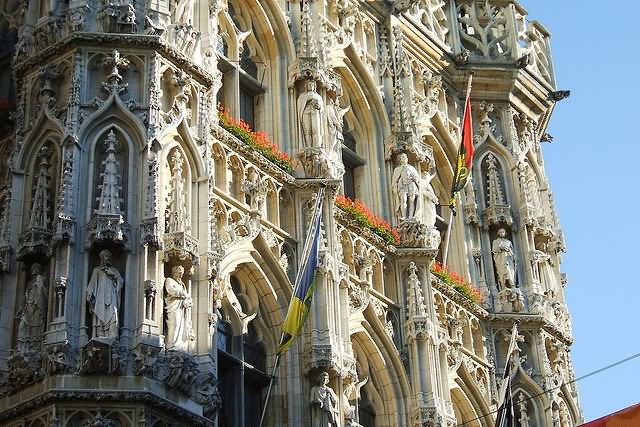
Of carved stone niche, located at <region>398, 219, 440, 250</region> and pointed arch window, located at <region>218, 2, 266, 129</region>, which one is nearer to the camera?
pointed arch window, located at <region>218, 2, 266, 129</region>

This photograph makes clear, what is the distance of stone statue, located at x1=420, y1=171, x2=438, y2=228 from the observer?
1121 inches

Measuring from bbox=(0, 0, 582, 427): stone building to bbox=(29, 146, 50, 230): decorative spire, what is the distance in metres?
0.03

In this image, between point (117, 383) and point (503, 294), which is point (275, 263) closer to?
point (117, 383)

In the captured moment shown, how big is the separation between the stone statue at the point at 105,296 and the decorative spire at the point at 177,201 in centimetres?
113

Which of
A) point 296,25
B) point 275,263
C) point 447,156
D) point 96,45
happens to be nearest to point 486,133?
point 447,156

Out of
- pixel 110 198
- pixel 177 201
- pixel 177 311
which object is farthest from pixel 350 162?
pixel 177 311

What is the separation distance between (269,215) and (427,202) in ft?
17.1

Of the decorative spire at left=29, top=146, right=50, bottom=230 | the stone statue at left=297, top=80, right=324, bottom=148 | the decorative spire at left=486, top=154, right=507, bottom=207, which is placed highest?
the decorative spire at left=486, top=154, right=507, bottom=207

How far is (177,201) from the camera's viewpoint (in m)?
21.1

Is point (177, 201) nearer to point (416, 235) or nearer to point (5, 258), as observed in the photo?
point (5, 258)

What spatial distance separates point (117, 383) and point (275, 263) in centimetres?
556

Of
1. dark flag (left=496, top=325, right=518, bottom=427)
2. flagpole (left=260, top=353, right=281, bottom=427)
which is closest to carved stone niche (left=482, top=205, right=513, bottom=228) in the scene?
dark flag (left=496, top=325, right=518, bottom=427)

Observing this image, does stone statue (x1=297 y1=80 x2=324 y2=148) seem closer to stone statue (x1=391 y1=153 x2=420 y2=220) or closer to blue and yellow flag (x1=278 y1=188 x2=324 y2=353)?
blue and yellow flag (x1=278 y1=188 x2=324 y2=353)

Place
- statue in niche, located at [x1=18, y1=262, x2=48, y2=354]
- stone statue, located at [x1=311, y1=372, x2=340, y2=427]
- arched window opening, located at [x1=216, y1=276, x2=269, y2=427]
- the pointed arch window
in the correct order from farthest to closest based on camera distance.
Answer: the pointed arch window
stone statue, located at [x1=311, y1=372, x2=340, y2=427]
arched window opening, located at [x1=216, y1=276, x2=269, y2=427]
statue in niche, located at [x1=18, y1=262, x2=48, y2=354]
